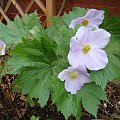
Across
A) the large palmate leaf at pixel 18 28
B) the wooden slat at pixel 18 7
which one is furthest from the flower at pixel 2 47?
the wooden slat at pixel 18 7

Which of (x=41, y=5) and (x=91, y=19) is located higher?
(x=41, y=5)

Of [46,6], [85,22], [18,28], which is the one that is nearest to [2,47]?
[18,28]

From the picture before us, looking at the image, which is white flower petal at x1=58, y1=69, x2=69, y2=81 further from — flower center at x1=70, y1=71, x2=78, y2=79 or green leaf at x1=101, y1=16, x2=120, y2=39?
green leaf at x1=101, y1=16, x2=120, y2=39

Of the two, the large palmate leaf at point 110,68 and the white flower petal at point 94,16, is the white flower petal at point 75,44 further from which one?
the white flower petal at point 94,16

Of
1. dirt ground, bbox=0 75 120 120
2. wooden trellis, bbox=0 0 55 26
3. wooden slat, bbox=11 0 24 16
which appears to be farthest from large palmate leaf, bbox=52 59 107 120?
wooden slat, bbox=11 0 24 16

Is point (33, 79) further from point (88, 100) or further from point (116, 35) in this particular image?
point (116, 35)

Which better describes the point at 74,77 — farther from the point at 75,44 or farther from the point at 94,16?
the point at 94,16
